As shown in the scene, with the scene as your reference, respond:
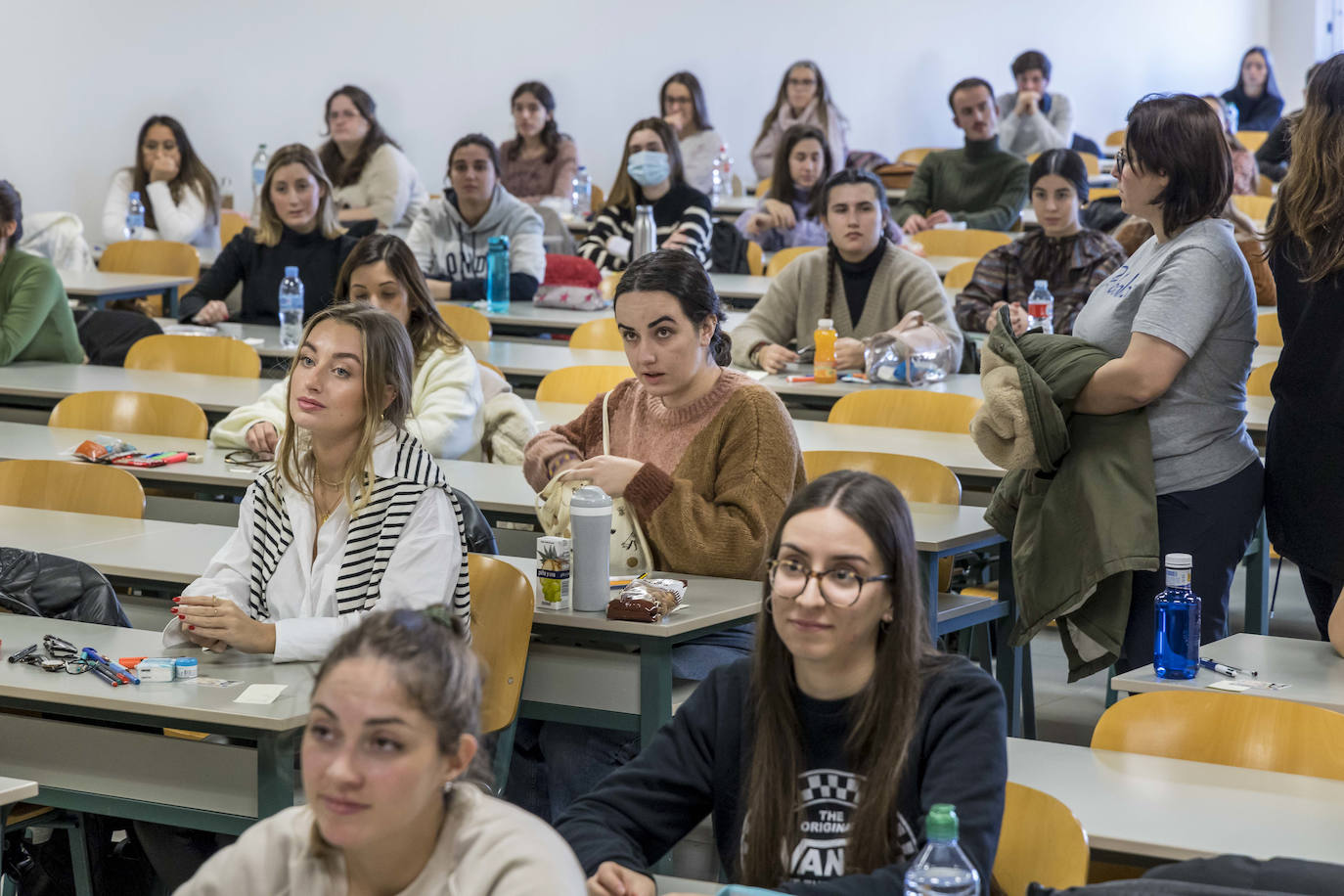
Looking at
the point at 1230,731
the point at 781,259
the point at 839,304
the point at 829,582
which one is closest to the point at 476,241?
the point at 781,259

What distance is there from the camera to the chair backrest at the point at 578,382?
480 cm

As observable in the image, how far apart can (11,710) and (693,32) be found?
29.4 feet

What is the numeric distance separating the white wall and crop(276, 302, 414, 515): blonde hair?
6307mm

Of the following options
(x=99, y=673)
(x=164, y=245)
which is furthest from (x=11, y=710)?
(x=164, y=245)

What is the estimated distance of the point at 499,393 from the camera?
4.32m

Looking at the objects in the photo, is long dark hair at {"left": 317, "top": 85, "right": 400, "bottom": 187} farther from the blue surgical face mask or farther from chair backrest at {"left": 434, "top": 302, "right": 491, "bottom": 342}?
chair backrest at {"left": 434, "top": 302, "right": 491, "bottom": 342}

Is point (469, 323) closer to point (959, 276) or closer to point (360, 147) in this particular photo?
point (959, 276)

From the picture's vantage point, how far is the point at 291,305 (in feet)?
19.4

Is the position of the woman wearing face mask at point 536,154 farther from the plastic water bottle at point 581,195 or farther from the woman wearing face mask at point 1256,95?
the woman wearing face mask at point 1256,95

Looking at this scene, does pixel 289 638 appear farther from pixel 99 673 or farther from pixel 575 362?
pixel 575 362

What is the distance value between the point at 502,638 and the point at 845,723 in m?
1.09

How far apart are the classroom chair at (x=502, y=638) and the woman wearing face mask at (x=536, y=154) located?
21.3ft

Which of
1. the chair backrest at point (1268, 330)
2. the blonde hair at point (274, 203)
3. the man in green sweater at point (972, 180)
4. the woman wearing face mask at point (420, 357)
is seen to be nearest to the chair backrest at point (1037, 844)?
the woman wearing face mask at point (420, 357)

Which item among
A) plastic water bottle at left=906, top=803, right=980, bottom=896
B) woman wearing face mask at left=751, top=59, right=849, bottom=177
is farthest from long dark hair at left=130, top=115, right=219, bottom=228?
plastic water bottle at left=906, top=803, right=980, bottom=896
